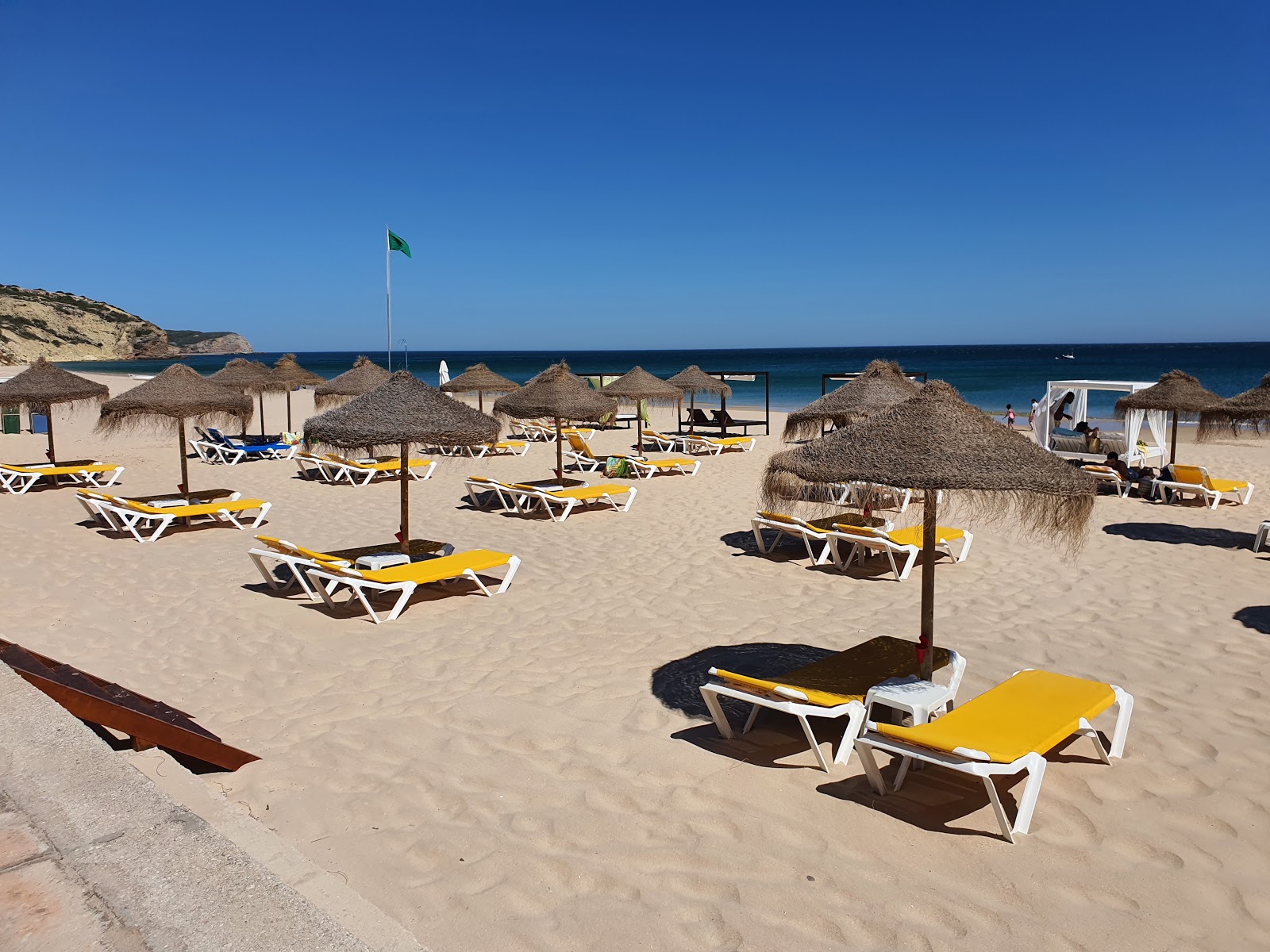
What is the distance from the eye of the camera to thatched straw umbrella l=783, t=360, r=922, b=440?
29.8ft

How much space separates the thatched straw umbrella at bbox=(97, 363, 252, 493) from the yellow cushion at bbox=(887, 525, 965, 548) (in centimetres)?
767

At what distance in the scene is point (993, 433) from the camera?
410cm

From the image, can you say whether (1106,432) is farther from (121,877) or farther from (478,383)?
(121,877)

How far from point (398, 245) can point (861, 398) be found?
11483 millimetres

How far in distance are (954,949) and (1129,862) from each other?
3.03ft

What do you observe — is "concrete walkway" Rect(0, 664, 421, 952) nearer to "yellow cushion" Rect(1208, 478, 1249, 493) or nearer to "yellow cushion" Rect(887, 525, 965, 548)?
"yellow cushion" Rect(887, 525, 965, 548)

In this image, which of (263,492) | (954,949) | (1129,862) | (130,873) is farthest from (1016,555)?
(263,492)

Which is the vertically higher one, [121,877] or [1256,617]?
[121,877]

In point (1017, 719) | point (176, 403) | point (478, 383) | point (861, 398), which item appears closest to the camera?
point (1017, 719)

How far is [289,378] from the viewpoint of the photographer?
1878cm

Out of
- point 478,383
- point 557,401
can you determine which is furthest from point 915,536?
point 478,383

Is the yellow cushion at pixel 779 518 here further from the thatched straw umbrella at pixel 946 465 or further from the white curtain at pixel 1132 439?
the white curtain at pixel 1132 439

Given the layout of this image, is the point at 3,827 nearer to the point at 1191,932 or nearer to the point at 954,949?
the point at 954,949

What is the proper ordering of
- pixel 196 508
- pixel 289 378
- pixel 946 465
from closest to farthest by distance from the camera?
pixel 946 465 → pixel 196 508 → pixel 289 378
